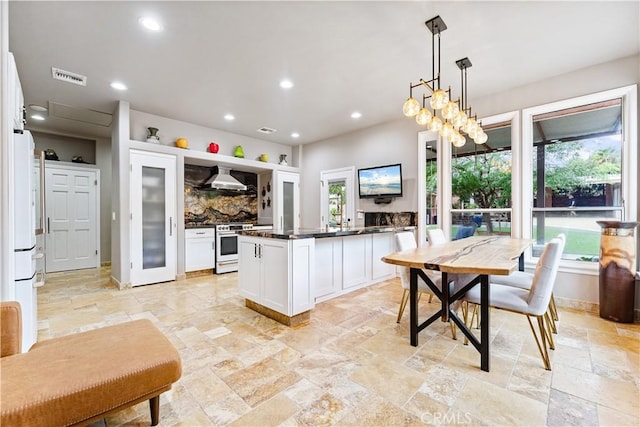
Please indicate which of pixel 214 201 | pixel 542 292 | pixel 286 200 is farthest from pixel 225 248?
pixel 542 292

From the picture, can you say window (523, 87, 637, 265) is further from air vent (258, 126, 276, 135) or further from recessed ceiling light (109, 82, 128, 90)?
recessed ceiling light (109, 82, 128, 90)

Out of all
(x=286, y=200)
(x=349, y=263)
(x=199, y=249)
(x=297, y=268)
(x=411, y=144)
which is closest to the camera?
(x=297, y=268)

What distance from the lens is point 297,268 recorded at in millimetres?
2707

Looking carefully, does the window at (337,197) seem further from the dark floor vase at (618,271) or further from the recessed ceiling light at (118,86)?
the recessed ceiling light at (118,86)

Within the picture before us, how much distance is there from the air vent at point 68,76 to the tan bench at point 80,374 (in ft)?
10.3

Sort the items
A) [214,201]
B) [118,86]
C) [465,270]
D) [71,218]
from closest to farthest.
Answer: [465,270]
[118,86]
[71,218]
[214,201]

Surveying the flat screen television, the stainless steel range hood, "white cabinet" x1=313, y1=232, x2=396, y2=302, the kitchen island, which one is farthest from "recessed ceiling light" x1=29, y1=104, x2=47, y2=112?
the flat screen television

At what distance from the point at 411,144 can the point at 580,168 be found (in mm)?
2237

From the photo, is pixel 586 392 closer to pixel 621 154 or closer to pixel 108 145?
pixel 621 154

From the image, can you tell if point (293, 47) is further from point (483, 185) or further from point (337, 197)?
point (337, 197)

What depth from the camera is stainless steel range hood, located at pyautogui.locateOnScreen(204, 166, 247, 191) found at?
5.54 m

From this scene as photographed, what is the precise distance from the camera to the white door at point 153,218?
4.23m

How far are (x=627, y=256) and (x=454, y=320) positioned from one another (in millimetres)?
2087

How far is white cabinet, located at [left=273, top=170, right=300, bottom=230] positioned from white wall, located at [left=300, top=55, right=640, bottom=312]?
19 cm
